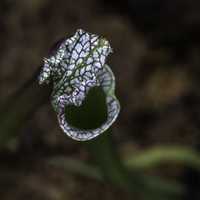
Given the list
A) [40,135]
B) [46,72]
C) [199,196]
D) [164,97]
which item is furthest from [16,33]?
[46,72]

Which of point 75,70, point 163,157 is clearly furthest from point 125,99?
point 75,70

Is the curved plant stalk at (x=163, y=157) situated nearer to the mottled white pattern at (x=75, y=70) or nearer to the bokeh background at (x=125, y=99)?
the bokeh background at (x=125, y=99)

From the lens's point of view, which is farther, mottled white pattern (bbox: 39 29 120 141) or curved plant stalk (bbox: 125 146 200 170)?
curved plant stalk (bbox: 125 146 200 170)

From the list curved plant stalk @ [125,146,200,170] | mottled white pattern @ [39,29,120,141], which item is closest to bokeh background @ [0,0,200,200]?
curved plant stalk @ [125,146,200,170]

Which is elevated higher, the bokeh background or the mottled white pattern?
the bokeh background

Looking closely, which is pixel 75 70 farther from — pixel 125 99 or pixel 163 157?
pixel 125 99

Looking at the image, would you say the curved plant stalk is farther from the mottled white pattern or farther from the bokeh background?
the mottled white pattern

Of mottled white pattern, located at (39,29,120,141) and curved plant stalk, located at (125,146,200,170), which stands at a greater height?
curved plant stalk, located at (125,146,200,170)

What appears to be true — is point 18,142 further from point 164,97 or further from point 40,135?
point 164,97

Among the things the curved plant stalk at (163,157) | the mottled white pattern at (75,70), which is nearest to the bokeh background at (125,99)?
the curved plant stalk at (163,157)
